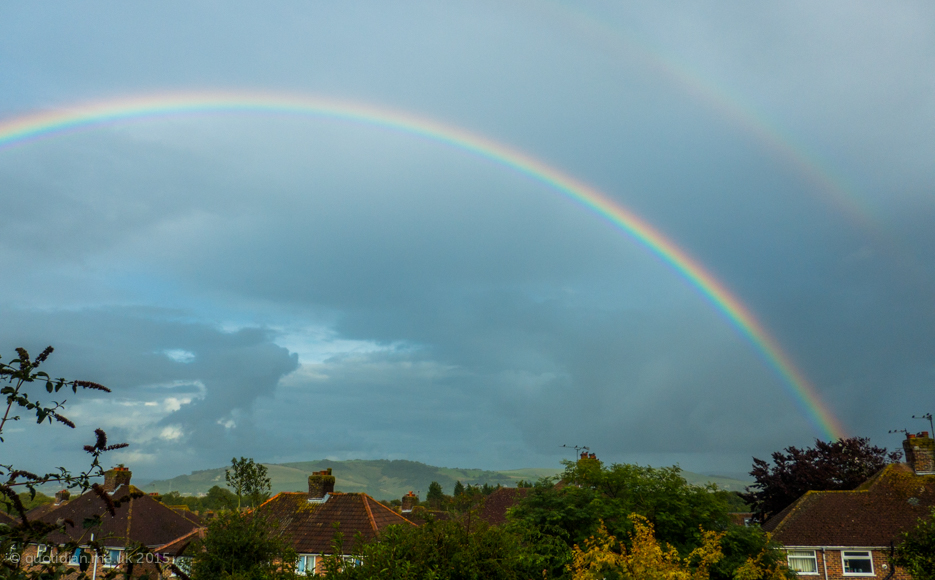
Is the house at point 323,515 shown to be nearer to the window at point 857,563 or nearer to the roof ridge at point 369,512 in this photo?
the roof ridge at point 369,512

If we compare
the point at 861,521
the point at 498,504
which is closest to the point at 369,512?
the point at 498,504

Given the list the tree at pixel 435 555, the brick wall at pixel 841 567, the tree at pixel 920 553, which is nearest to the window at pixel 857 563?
the brick wall at pixel 841 567

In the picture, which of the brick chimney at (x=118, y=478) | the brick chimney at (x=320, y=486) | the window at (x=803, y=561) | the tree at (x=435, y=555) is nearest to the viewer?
the tree at (x=435, y=555)

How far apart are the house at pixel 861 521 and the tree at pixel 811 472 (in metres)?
7.44

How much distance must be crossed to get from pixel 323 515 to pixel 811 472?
125 ft

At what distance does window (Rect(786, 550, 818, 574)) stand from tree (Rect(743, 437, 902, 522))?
13939 millimetres

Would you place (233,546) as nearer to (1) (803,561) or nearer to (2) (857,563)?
(1) (803,561)

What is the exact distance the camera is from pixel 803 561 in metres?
36.3

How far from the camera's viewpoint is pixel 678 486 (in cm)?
2567

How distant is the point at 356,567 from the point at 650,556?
32.0 ft

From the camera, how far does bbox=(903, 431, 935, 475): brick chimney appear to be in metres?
40.5

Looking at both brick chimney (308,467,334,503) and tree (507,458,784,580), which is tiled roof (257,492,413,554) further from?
tree (507,458,784,580)

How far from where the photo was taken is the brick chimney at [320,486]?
39834 millimetres

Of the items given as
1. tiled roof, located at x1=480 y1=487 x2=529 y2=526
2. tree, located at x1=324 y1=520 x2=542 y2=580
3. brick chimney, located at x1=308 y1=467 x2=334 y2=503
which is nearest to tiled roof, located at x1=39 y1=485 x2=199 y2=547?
brick chimney, located at x1=308 y1=467 x2=334 y2=503
